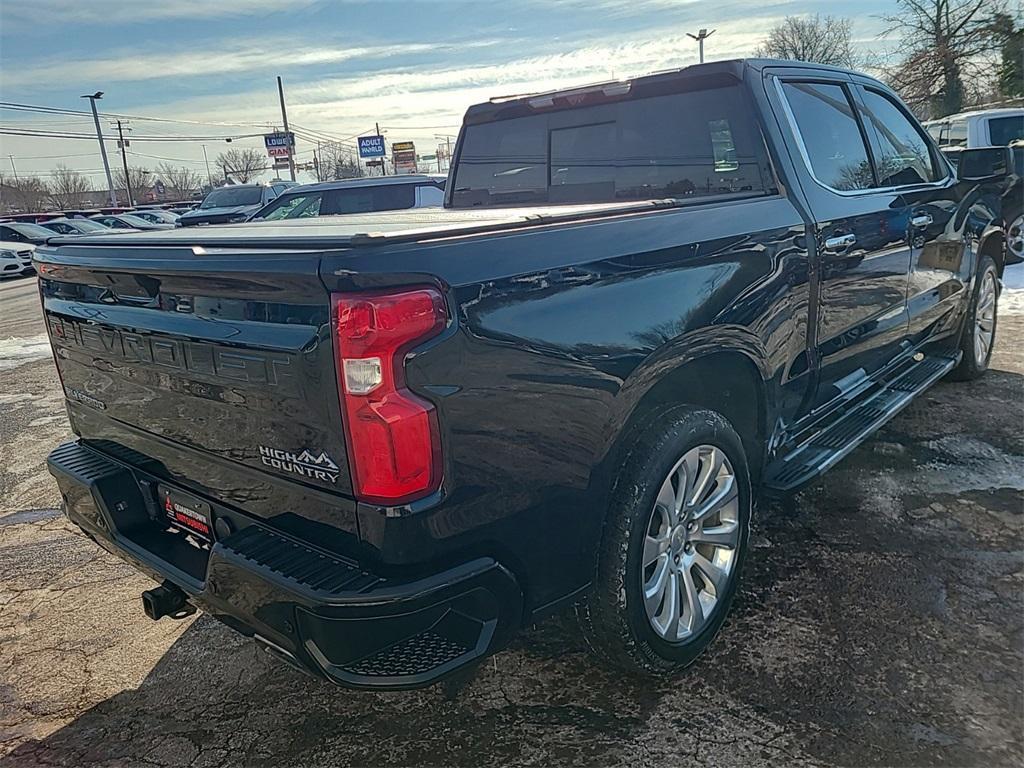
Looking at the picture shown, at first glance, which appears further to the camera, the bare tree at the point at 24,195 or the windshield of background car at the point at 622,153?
the bare tree at the point at 24,195

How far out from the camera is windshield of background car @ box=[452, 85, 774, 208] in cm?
314

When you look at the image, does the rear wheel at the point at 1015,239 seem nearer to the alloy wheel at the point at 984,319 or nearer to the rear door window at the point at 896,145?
the alloy wheel at the point at 984,319

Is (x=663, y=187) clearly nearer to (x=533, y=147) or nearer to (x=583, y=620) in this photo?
(x=533, y=147)

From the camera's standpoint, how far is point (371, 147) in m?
61.2

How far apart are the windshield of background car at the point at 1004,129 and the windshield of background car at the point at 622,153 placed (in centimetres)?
1099

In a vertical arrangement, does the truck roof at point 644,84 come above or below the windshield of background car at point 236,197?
above

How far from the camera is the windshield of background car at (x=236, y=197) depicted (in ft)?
57.9

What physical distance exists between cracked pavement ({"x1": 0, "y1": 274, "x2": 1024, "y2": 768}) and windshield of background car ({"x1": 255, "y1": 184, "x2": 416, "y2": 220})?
23.1ft

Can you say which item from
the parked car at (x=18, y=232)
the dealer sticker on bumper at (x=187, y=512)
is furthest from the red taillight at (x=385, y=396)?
the parked car at (x=18, y=232)

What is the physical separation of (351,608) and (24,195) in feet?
272

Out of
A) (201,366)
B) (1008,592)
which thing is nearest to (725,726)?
(1008,592)

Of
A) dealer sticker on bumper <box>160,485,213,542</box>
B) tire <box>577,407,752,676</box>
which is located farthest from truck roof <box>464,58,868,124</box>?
dealer sticker on bumper <box>160,485,213,542</box>

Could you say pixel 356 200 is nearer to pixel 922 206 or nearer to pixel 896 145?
pixel 896 145

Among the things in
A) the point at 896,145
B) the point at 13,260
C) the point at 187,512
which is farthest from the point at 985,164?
the point at 13,260
